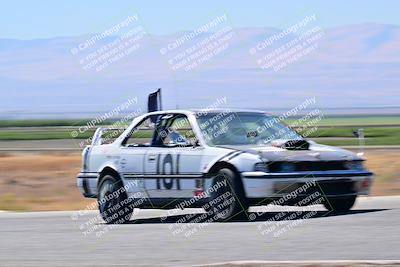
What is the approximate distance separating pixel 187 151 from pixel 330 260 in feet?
15.9

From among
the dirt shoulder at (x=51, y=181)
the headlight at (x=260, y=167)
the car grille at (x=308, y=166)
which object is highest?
the headlight at (x=260, y=167)

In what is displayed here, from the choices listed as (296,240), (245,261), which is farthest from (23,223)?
(245,261)

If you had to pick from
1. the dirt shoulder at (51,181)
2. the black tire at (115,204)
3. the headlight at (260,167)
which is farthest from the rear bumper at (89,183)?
the dirt shoulder at (51,181)

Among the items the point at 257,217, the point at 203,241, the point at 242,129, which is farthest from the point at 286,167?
the point at 203,241

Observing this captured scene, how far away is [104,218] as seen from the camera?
1479cm

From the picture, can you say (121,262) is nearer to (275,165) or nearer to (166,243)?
(166,243)

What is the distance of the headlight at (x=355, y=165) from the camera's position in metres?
14.0

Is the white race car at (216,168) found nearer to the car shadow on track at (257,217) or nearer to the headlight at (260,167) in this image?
the headlight at (260,167)

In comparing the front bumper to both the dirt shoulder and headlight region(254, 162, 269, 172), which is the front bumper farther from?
the dirt shoulder

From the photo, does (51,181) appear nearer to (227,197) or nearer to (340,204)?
(340,204)

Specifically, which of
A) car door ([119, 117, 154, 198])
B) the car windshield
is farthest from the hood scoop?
car door ([119, 117, 154, 198])

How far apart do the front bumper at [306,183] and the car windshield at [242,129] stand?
0.94 m

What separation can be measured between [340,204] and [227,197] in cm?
178

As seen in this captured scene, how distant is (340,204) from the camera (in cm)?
1453
